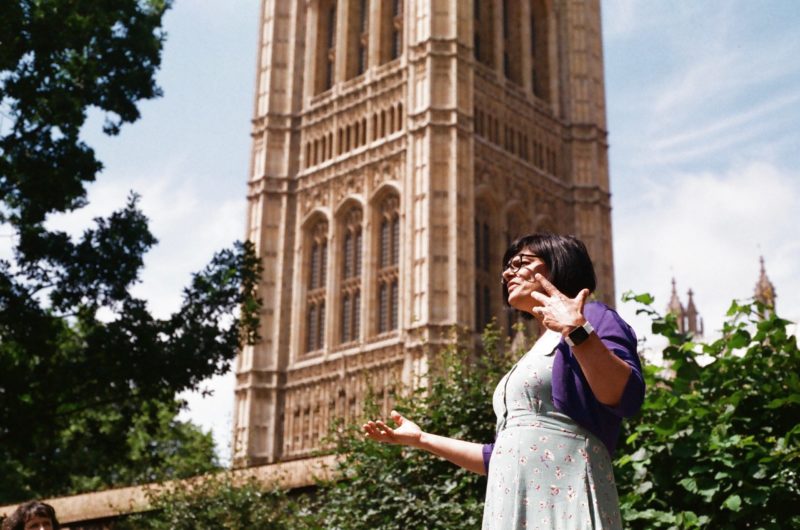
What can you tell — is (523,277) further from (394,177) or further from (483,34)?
(483,34)

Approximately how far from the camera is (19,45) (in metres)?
11.2

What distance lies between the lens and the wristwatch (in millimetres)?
2701

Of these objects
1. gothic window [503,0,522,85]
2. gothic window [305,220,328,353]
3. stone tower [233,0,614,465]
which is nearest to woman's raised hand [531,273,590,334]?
stone tower [233,0,614,465]

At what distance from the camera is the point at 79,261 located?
12.1m

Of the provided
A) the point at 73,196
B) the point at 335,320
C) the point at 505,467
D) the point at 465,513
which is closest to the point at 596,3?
the point at 335,320

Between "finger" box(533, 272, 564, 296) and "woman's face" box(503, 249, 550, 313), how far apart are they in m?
0.04

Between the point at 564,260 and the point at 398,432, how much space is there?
32.9 inches

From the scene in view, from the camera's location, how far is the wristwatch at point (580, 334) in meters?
2.70

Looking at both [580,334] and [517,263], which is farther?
[517,263]

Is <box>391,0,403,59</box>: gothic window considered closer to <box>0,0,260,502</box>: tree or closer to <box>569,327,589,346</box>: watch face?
<box>0,0,260,502</box>: tree

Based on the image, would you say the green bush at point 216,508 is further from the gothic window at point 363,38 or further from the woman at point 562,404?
the gothic window at point 363,38

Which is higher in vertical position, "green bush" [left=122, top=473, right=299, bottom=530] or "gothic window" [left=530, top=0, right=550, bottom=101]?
"gothic window" [left=530, top=0, right=550, bottom=101]

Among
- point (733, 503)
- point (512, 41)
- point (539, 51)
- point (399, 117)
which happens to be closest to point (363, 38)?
point (399, 117)

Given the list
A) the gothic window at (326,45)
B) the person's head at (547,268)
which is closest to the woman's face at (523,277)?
the person's head at (547,268)
